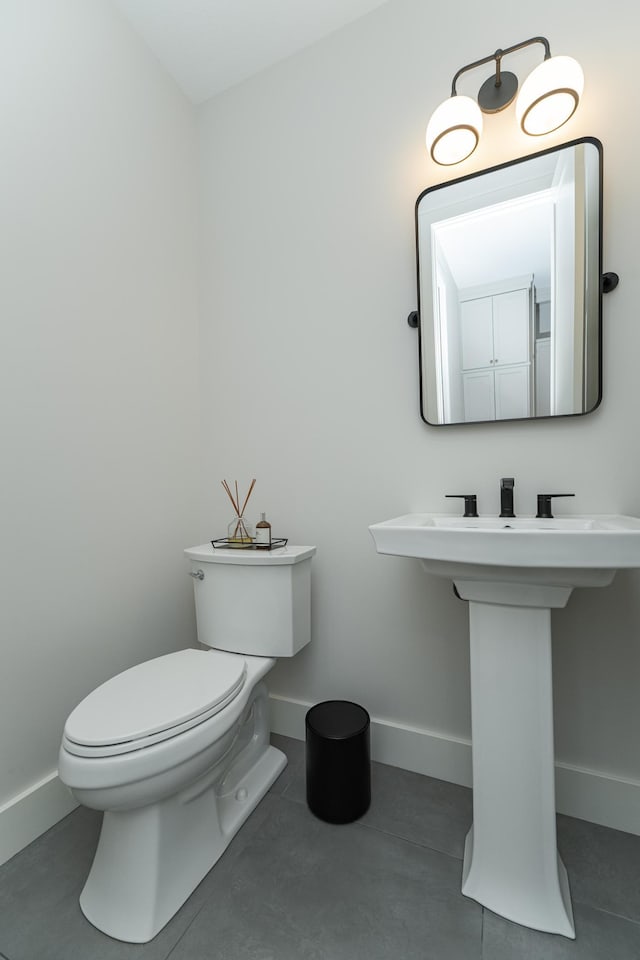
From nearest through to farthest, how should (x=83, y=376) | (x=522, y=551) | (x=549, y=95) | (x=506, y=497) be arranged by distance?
(x=522, y=551), (x=549, y=95), (x=506, y=497), (x=83, y=376)

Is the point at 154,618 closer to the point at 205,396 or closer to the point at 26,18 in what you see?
the point at 205,396

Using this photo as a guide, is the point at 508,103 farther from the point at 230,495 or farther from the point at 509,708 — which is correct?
the point at 509,708

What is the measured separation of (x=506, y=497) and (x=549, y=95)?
107 cm

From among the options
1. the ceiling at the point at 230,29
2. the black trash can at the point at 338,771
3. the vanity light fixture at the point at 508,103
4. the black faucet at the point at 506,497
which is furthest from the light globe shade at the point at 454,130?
the black trash can at the point at 338,771

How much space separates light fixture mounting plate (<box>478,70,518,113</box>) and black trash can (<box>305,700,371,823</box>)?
1866 mm

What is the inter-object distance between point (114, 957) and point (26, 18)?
2.30 meters

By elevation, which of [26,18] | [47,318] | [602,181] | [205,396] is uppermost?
[26,18]

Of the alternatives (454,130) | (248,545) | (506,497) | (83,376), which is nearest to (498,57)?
(454,130)

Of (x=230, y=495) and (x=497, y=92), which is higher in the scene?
(x=497, y=92)

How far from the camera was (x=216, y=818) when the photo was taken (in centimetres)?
112

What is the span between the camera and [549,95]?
1.15 m

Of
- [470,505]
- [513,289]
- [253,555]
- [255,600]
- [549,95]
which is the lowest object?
[255,600]

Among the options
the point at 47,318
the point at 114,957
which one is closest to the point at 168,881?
the point at 114,957

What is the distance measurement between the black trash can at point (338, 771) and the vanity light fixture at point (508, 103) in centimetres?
170
